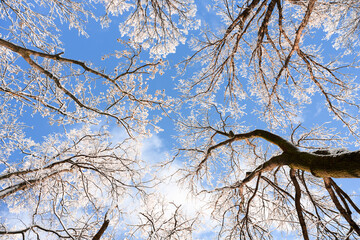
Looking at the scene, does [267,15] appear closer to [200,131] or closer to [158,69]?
[158,69]

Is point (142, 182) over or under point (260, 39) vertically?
under

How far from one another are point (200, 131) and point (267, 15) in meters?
3.20

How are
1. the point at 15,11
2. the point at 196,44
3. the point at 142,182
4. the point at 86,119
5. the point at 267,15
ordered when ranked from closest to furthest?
the point at 15,11 < the point at 86,119 < the point at 267,15 < the point at 142,182 < the point at 196,44

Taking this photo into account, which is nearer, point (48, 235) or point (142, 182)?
point (48, 235)

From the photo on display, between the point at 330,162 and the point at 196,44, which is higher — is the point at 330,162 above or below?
below

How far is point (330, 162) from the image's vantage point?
2191 millimetres

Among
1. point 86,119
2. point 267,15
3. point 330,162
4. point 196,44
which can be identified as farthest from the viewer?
point 196,44

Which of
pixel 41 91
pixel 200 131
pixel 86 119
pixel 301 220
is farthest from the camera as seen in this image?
pixel 200 131

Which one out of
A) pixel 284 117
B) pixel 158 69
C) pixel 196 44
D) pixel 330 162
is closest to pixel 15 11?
pixel 158 69

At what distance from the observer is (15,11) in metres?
3.29

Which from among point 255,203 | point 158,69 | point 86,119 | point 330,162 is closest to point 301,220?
point 330,162

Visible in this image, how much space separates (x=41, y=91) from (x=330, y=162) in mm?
3895

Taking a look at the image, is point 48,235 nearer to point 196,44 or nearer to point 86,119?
point 86,119

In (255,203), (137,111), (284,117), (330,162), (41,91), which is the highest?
(284,117)
